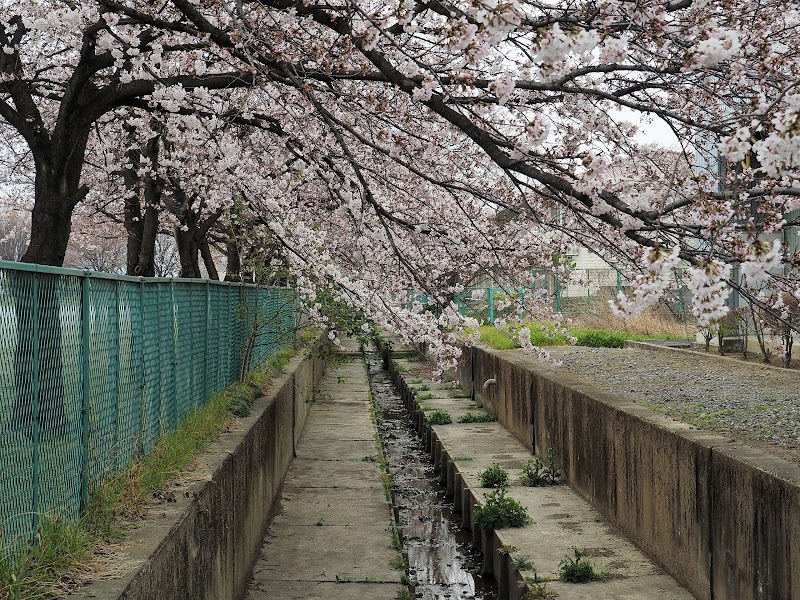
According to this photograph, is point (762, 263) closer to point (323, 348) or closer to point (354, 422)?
point (323, 348)

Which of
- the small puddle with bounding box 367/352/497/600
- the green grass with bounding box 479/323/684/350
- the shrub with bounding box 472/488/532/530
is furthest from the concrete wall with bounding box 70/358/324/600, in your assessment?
the green grass with bounding box 479/323/684/350

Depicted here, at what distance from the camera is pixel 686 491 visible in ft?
21.9

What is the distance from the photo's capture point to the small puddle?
884 centimetres

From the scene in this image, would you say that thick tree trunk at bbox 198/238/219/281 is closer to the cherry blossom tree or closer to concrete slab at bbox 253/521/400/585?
the cherry blossom tree

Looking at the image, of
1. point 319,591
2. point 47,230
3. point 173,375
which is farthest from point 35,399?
point 47,230

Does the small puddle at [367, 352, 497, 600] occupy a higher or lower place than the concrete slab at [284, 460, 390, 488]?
lower

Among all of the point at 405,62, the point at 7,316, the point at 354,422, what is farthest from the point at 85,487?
the point at 354,422

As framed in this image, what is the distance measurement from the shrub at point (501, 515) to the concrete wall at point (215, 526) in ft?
6.85

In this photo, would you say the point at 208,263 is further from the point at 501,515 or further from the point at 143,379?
the point at 143,379

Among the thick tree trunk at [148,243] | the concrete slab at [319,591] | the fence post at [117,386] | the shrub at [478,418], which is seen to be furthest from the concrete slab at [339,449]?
the fence post at [117,386]

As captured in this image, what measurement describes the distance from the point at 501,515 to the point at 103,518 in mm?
5060

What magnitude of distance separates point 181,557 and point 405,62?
3189mm

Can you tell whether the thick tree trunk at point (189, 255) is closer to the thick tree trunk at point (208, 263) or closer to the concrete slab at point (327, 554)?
the thick tree trunk at point (208, 263)

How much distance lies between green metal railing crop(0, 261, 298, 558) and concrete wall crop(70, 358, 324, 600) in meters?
0.39
